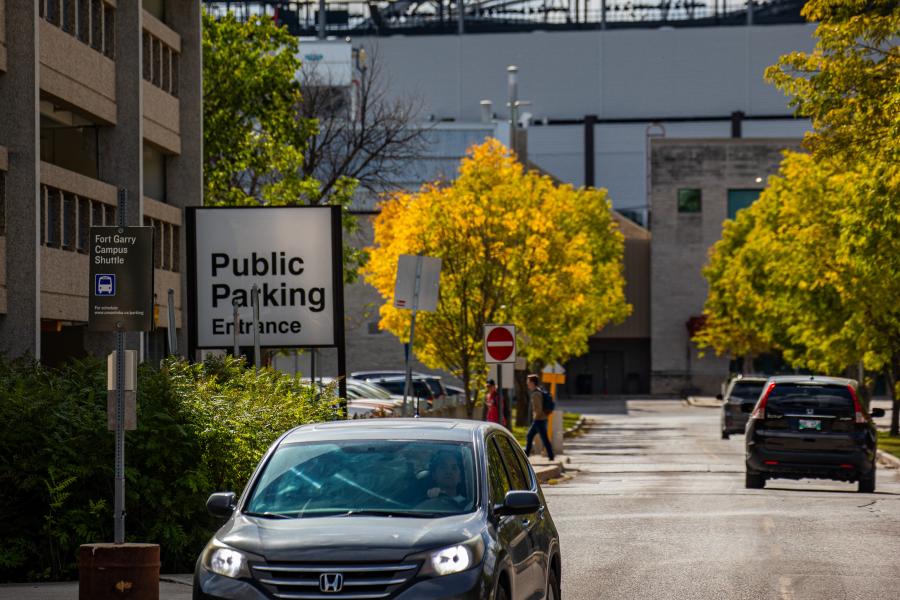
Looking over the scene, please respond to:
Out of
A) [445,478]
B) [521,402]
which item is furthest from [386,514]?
[521,402]

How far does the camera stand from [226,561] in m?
8.94

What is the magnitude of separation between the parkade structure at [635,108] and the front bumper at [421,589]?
8233 cm

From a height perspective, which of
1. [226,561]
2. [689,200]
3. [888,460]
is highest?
[689,200]

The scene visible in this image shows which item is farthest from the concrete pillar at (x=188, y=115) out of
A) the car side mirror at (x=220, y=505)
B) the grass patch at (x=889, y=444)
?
the car side mirror at (x=220, y=505)

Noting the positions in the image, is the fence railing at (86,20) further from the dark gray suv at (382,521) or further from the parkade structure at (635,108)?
the parkade structure at (635,108)

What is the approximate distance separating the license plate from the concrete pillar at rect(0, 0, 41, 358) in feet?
44.6

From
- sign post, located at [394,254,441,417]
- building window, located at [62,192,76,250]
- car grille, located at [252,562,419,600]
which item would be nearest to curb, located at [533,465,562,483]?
sign post, located at [394,254,441,417]

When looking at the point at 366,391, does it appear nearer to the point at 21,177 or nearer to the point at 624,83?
the point at 21,177

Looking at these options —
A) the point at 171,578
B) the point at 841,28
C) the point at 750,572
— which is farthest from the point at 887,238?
the point at 171,578

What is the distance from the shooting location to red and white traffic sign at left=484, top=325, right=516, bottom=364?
29.5m

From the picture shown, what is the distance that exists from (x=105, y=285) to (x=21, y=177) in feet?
64.4

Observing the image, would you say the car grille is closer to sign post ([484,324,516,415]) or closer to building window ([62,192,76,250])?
sign post ([484,324,516,415])

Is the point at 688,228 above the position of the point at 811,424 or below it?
above

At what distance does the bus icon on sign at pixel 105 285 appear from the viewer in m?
11.6
